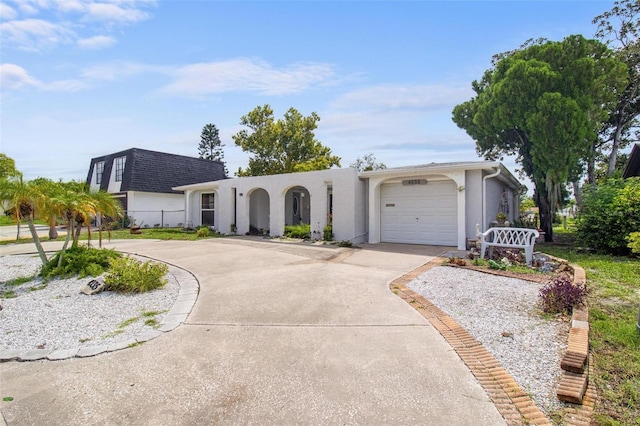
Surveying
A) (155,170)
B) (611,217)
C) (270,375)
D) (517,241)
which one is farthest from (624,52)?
(155,170)

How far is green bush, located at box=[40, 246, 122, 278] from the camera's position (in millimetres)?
7762

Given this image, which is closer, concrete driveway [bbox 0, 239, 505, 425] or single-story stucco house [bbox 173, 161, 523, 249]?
concrete driveway [bbox 0, 239, 505, 425]

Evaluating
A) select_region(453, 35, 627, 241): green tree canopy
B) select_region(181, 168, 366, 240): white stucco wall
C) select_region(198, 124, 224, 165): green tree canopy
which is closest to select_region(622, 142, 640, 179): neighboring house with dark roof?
select_region(453, 35, 627, 241): green tree canopy

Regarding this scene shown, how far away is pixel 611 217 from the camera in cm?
1065

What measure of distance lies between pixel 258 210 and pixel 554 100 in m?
14.9

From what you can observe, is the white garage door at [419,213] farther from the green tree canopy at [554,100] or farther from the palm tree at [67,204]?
the palm tree at [67,204]

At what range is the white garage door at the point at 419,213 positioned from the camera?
12.7 metres

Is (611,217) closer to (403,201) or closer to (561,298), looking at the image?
(403,201)

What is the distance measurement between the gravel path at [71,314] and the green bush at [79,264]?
11.8 inches

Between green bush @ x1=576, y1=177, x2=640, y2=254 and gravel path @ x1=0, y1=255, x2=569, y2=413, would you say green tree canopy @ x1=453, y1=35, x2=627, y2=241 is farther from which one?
gravel path @ x1=0, y1=255, x2=569, y2=413

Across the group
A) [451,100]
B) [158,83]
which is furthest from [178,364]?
[451,100]

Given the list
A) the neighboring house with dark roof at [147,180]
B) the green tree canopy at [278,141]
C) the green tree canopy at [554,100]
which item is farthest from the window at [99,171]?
the green tree canopy at [554,100]

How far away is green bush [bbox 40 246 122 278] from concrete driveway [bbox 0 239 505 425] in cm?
399

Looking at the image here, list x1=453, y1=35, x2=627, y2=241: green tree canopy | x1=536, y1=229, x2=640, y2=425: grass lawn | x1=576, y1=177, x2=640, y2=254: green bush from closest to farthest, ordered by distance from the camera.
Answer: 1. x1=536, y1=229, x2=640, y2=425: grass lawn
2. x1=576, y1=177, x2=640, y2=254: green bush
3. x1=453, y1=35, x2=627, y2=241: green tree canopy
